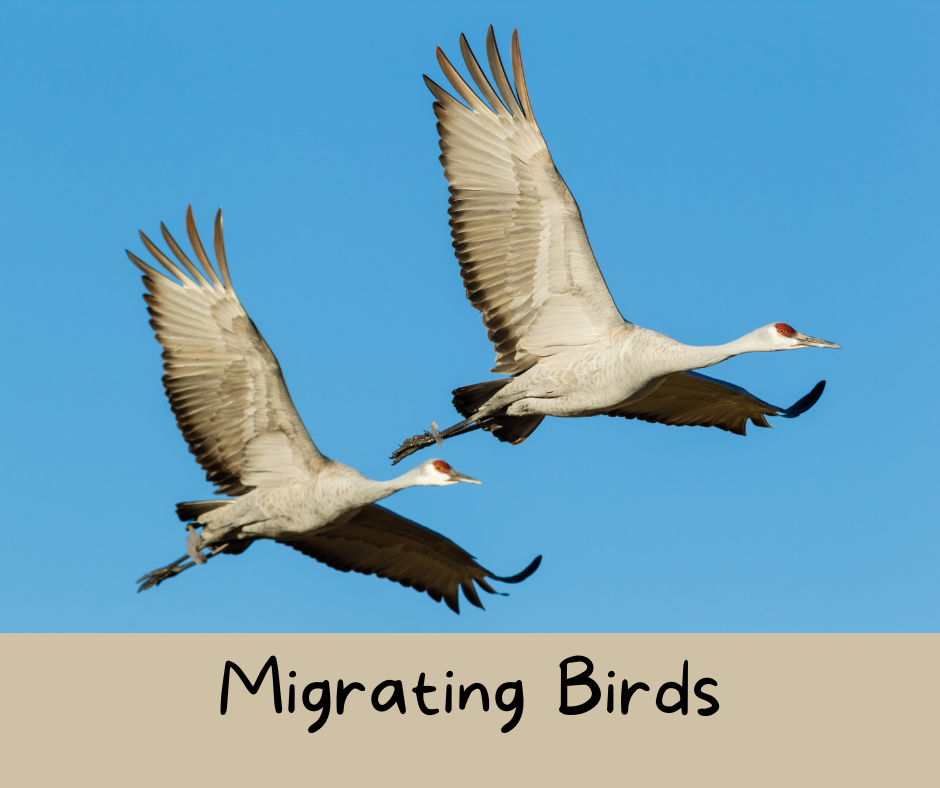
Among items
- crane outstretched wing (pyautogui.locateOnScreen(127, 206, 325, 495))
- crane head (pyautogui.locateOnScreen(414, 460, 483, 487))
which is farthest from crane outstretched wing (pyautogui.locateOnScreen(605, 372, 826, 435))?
crane outstretched wing (pyautogui.locateOnScreen(127, 206, 325, 495))

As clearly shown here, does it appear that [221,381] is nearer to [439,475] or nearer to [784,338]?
[439,475]

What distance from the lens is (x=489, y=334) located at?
15.1 meters

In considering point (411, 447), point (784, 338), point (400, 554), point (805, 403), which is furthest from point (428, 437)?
point (805, 403)

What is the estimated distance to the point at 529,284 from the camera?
48.6 ft

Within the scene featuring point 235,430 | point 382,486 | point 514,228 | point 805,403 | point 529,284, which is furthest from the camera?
point 805,403

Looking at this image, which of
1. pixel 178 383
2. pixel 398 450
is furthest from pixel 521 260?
pixel 178 383

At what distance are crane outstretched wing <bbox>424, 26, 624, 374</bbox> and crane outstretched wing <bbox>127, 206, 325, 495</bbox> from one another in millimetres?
2556

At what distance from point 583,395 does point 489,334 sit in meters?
1.27

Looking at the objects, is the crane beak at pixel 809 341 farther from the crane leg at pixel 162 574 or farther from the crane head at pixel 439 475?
the crane leg at pixel 162 574

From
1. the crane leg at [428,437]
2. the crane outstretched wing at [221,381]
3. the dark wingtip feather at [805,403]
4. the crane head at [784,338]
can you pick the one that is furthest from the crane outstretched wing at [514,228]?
the dark wingtip feather at [805,403]

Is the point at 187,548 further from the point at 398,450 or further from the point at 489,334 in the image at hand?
the point at 489,334

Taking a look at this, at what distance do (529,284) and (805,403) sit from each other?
4.24 metres

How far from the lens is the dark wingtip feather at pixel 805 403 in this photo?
16750mm

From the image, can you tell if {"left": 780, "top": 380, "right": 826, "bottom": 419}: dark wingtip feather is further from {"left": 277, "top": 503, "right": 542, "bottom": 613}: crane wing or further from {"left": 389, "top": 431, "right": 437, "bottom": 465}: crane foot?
{"left": 389, "top": 431, "right": 437, "bottom": 465}: crane foot
